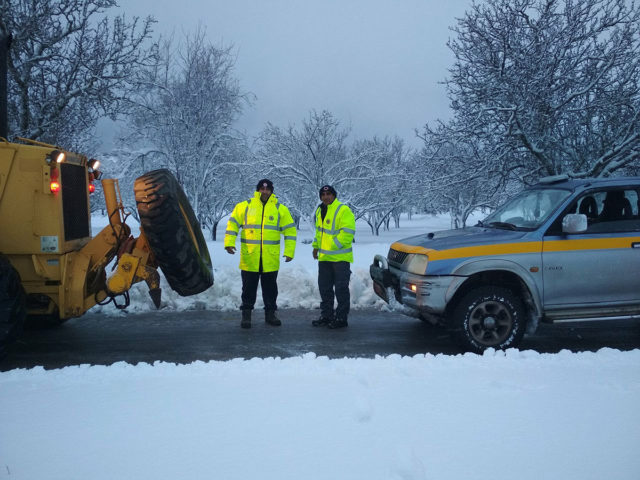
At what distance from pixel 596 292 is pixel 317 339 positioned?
3243 mm

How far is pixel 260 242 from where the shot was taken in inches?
244

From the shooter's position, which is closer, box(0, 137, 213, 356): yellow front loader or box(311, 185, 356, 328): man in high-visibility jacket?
box(0, 137, 213, 356): yellow front loader

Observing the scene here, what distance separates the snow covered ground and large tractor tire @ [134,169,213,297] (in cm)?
128

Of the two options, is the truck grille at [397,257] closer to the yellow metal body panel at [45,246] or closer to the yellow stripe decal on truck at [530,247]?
the yellow stripe decal on truck at [530,247]

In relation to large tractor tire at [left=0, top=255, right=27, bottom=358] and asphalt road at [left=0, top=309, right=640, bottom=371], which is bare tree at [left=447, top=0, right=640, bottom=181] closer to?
asphalt road at [left=0, top=309, right=640, bottom=371]

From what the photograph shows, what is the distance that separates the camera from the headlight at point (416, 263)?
16.1 feet

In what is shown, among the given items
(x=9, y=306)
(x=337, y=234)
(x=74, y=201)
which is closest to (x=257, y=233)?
(x=337, y=234)

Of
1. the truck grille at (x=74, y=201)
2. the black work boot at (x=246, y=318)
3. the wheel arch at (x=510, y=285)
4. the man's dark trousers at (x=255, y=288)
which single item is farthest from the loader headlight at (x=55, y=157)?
the wheel arch at (x=510, y=285)

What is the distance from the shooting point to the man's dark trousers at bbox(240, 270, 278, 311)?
6273 mm

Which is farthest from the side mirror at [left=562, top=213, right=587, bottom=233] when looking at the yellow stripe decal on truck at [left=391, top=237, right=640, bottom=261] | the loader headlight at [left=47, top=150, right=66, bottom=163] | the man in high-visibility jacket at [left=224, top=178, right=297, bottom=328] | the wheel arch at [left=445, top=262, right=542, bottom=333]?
the loader headlight at [left=47, top=150, right=66, bottom=163]

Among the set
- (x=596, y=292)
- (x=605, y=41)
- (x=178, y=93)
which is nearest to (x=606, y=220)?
(x=596, y=292)

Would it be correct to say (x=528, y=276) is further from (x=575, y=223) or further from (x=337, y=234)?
(x=337, y=234)

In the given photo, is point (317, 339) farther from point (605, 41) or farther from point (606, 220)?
point (605, 41)

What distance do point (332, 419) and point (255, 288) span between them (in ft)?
11.6
